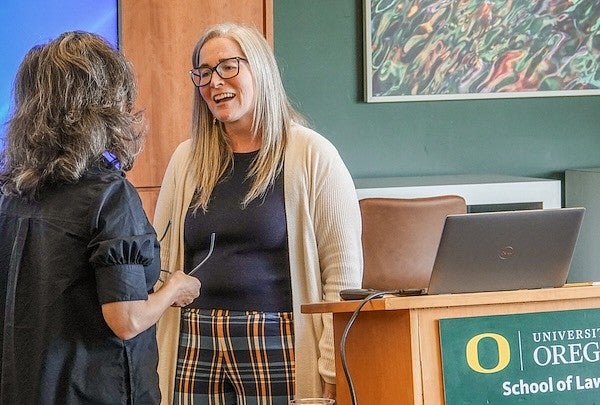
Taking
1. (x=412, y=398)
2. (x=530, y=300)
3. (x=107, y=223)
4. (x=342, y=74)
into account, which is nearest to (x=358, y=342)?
(x=412, y=398)

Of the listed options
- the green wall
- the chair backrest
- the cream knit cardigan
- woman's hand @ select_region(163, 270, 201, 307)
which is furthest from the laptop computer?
the green wall

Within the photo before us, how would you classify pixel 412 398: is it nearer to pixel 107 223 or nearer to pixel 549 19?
pixel 107 223

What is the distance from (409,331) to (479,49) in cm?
326

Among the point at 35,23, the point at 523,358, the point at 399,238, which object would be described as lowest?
the point at 523,358

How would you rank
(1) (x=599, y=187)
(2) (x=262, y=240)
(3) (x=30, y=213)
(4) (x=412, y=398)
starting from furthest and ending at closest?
1. (1) (x=599, y=187)
2. (2) (x=262, y=240)
3. (3) (x=30, y=213)
4. (4) (x=412, y=398)

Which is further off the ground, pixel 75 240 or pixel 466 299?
pixel 75 240

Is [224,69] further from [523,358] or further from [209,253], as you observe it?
[523,358]

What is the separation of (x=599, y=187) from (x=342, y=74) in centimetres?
127

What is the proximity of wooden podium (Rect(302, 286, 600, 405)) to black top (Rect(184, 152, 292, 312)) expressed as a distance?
0.45 metres

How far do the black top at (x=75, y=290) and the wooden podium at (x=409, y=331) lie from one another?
361 mm

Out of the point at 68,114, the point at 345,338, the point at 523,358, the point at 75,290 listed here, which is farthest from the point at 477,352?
the point at 68,114

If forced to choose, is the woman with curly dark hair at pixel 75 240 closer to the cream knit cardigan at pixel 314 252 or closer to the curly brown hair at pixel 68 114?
the curly brown hair at pixel 68 114

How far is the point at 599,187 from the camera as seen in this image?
4.76 m

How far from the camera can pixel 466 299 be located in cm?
189
